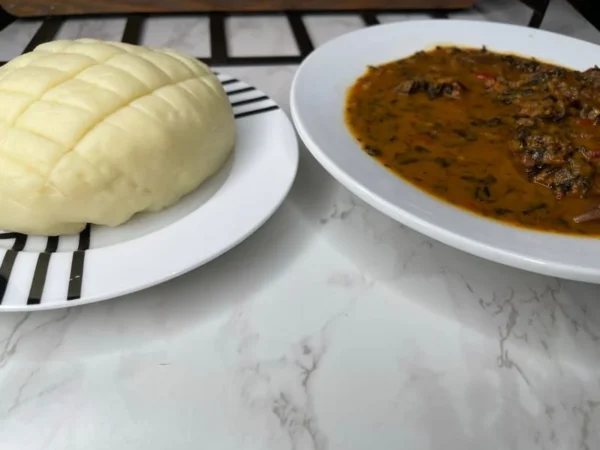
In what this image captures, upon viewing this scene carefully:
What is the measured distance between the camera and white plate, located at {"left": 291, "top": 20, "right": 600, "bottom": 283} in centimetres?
90

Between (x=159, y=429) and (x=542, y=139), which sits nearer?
(x=159, y=429)

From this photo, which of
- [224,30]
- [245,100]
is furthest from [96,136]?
[224,30]

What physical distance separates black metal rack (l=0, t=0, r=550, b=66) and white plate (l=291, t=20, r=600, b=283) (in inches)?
15.4

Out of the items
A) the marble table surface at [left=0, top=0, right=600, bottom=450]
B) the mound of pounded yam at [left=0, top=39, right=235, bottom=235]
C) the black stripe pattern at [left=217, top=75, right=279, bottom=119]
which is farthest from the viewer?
the black stripe pattern at [left=217, top=75, right=279, bottom=119]

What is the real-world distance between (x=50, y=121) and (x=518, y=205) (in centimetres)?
86

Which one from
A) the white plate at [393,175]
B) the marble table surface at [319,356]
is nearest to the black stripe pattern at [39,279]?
the marble table surface at [319,356]

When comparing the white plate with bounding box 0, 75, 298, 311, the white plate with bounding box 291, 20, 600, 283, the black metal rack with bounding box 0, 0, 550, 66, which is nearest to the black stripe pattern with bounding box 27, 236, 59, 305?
the white plate with bounding box 0, 75, 298, 311

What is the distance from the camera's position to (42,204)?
97 centimetres

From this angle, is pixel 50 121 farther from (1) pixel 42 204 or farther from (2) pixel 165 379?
(2) pixel 165 379

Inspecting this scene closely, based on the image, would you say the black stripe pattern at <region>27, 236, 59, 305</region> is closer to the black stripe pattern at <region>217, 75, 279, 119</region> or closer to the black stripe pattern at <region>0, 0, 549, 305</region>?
the black stripe pattern at <region>0, 0, 549, 305</region>

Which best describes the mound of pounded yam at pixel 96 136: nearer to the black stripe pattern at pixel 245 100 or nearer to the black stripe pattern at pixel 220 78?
the black stripe pattern at pixel 220 78

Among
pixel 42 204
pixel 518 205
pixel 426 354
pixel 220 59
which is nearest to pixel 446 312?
pixel 426 354

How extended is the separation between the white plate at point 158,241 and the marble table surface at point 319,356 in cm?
10

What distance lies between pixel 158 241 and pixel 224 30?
1318mm
